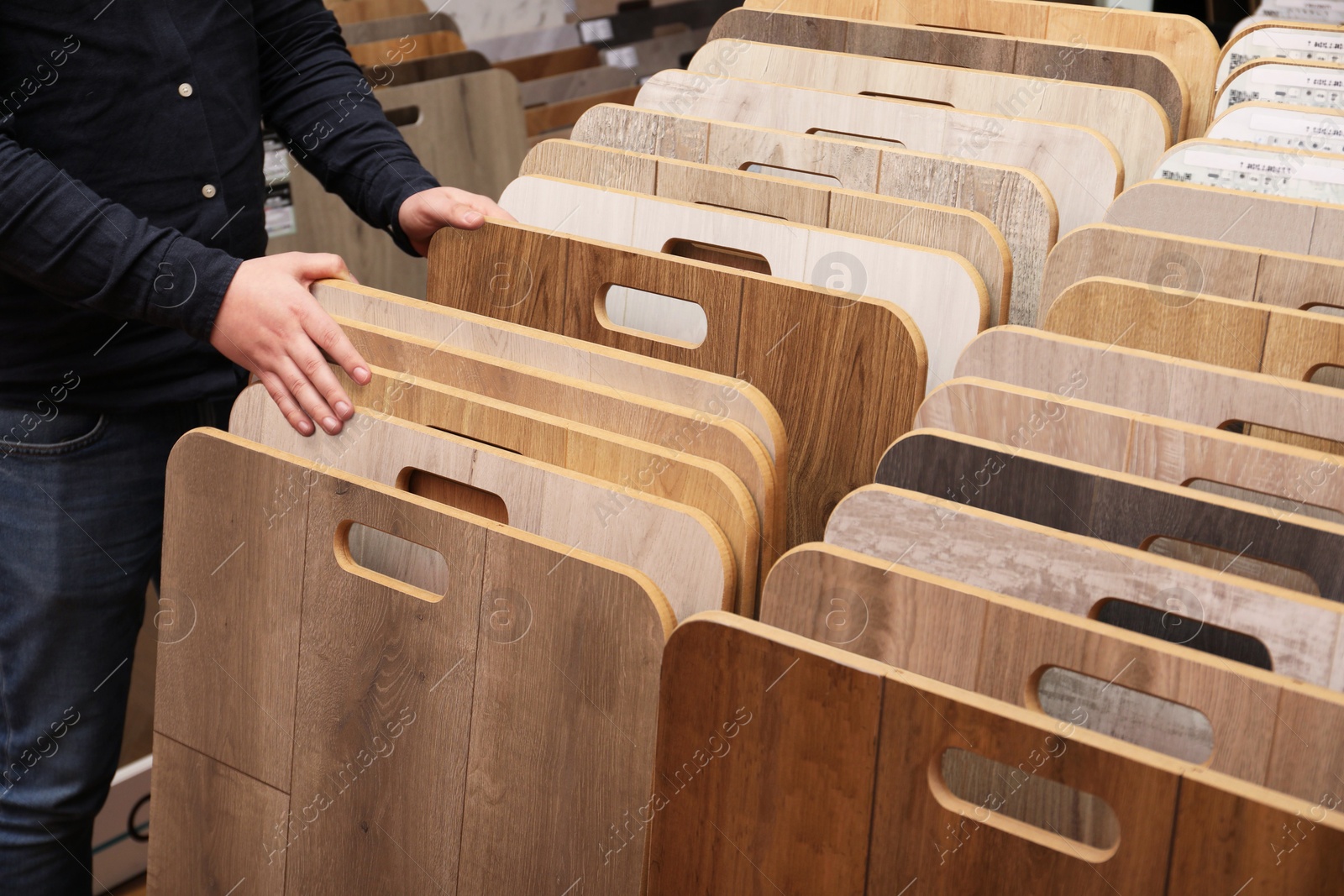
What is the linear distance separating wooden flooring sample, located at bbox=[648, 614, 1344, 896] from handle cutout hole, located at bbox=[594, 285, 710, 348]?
1.27ft

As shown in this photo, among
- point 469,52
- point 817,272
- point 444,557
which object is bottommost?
point 444,557

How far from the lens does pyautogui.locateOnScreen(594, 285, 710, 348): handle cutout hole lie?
970 millimetres

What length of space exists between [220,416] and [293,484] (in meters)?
0.41

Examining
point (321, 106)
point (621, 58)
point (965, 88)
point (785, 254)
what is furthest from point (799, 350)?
point (621, 58)

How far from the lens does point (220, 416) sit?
3.83 feet

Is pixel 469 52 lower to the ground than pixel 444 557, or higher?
higher

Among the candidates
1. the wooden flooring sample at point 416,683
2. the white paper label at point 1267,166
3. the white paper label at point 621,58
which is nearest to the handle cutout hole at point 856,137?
the white paper label at point 1267,166

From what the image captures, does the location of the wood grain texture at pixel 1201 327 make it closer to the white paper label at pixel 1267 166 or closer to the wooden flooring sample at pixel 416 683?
the white paper label at pixel 1267 166

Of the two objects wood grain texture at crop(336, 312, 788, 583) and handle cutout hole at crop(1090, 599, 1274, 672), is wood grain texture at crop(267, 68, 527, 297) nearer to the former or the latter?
wood grain texture at crop(336, 312, 788, 583)

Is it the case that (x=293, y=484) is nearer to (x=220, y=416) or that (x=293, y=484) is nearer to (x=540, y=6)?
(x=220, y=416)

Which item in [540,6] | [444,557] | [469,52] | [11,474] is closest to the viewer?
[444,557]

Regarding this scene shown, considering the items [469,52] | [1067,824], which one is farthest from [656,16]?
[1067,824]

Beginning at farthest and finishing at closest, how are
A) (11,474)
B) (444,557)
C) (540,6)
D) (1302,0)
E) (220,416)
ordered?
(540,6)
(1302,0)
(220,416)
(11,474)
(444,557)

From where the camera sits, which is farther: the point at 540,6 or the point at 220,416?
the point at 540,6
